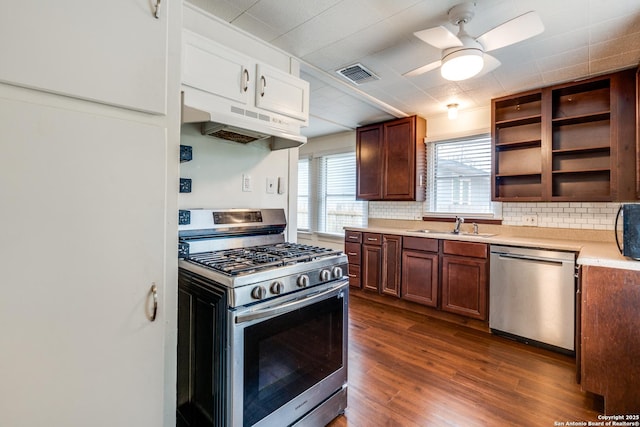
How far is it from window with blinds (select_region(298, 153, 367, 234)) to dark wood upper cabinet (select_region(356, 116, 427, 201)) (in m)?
0.52

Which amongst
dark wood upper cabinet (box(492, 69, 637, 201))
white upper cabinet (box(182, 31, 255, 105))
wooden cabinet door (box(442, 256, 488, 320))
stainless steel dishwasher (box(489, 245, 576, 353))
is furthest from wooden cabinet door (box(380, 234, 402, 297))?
white upper cabinet (box(182, 31, 255, 105))

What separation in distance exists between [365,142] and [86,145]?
384 centimetres

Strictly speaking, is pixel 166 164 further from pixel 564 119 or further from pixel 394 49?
pixel 564 119

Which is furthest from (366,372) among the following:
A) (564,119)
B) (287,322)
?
(564,119)

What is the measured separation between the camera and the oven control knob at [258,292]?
4.24 feet

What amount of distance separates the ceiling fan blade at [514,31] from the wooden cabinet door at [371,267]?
2.53 meters

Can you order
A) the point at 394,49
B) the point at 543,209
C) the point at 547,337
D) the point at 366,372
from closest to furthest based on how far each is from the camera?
the point at 366,372 → the point at 394,49 → the point at 547,337 → the point at 543,209

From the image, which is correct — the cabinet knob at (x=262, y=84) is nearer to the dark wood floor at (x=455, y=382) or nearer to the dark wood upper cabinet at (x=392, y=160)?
the dark wood floor at (x=455, y=382)

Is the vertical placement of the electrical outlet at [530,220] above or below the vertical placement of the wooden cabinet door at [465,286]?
above

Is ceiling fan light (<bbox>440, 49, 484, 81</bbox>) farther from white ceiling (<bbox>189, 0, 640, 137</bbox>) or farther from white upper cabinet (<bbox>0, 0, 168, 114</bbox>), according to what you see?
white upper cabinet (<bbox>0, 0, 168, 114</bbox>)

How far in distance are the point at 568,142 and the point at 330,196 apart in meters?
3.35

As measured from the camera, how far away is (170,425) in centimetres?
127

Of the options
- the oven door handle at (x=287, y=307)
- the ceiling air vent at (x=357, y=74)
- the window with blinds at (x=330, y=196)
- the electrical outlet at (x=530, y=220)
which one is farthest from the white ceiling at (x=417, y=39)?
the window with blinds at (x=330, y=196)

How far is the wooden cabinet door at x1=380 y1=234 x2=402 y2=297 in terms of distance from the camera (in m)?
3.68
